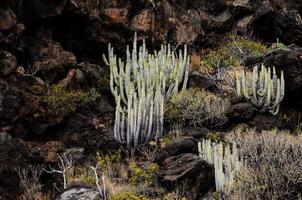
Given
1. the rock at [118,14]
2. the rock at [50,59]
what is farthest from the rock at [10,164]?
the rock at [118,14]

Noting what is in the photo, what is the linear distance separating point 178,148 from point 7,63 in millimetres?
4478

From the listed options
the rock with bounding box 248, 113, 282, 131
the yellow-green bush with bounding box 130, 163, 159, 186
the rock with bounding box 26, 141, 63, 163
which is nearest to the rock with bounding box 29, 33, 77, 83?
the rock with bounding box 26, 141, 63, 163

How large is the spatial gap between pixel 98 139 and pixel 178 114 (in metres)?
2.35

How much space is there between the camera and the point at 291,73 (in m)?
14.5

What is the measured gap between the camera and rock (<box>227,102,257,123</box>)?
13.4 metres

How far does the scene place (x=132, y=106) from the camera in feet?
43.3

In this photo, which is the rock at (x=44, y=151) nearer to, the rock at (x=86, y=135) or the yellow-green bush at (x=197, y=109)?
the rock at (x=86, y=135)

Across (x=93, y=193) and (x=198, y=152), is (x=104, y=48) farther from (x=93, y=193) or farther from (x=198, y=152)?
(x=93, y=193)

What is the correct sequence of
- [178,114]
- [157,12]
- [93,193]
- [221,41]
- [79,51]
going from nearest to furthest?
[93,193]
[178,114]
[79,51]
[157,12]
[221,41]

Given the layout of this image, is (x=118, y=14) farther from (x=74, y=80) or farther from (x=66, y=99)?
(x=66, y=99)

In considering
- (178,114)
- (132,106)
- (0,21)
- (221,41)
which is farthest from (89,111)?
(221,41)

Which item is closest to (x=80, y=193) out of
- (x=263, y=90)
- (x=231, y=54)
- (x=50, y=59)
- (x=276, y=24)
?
(x=50, y=59)

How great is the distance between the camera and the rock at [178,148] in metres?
11.1

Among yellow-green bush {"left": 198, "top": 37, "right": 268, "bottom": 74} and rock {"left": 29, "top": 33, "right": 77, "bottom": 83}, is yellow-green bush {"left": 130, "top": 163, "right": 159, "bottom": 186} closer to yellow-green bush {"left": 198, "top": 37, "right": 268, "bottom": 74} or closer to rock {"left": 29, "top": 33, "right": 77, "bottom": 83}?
rock {"left": 29, "top": 33, "right": 77, "bottom": 83}
